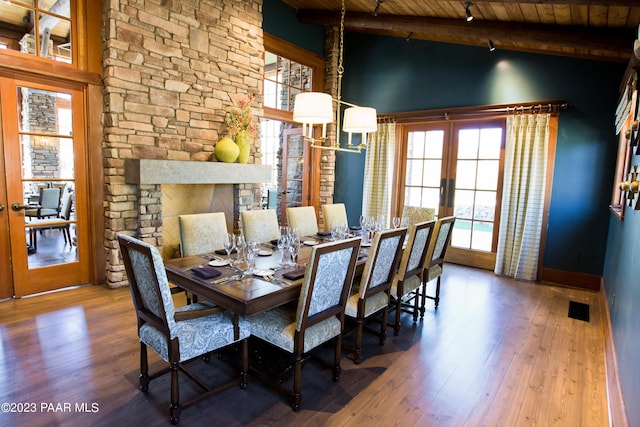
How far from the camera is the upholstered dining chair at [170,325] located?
6.14 ft

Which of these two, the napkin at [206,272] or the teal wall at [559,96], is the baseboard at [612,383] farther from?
the napkin at [206,272]

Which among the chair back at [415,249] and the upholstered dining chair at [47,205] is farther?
the upholstered dining chair at [47,205]

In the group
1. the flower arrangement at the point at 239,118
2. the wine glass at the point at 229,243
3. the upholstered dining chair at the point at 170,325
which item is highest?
the flower arrangement at the point at 239,118

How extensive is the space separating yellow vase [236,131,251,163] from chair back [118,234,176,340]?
3031 mm

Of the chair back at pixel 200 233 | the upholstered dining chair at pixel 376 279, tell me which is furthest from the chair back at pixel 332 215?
the upholstered dining chair at pixel 376 279

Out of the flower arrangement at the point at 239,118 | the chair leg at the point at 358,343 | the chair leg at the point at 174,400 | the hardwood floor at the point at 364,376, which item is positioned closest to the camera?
the chair leg at the point at 174,400

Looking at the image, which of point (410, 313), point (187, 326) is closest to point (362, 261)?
point (410, 313)

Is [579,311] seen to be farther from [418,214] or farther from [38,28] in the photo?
[38,28]


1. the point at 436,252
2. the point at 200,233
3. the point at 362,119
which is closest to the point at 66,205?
the point at 200,233

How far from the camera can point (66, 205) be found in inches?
152

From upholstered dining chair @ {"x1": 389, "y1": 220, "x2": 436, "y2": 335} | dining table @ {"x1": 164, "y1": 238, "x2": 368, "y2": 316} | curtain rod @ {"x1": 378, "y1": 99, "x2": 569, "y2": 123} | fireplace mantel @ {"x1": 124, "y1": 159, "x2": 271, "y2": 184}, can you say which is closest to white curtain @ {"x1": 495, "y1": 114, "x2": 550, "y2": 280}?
curtain rod @ {"x1": 378, "y1": 99, "x2": 569, "y2": 123}

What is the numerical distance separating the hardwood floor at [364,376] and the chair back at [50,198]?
937 mm

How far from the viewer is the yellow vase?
16.1 feet

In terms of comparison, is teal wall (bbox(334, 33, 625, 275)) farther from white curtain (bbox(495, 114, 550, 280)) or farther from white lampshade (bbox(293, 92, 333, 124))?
white lampshade (bbox(293, 92, 333, 124))
